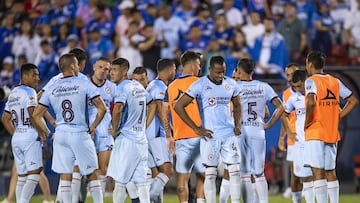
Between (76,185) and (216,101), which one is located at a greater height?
(216,101)

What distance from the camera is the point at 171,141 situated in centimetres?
1539

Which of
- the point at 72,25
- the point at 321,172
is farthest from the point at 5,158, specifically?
the point at 321,172

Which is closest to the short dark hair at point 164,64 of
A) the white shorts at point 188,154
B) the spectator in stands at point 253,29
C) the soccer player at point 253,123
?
the soccer player at point 253,123

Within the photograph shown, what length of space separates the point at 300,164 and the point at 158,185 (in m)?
2.24

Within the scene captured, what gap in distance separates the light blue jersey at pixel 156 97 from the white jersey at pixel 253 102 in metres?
1.20

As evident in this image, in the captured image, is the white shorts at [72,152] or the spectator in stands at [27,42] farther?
the spectator in stands at [27,42]


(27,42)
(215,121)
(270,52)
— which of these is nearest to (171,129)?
(215,121)

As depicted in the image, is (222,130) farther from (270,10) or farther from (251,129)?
(270,10)

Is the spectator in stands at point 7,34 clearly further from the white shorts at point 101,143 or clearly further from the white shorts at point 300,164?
the white shorts at point 300,164

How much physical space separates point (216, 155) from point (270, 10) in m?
10.8

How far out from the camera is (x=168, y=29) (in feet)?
77.2

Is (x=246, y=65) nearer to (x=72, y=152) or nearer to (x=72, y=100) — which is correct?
(x=72, y=100)

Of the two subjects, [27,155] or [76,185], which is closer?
[76,185]

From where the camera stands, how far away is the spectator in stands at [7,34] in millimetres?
25156
